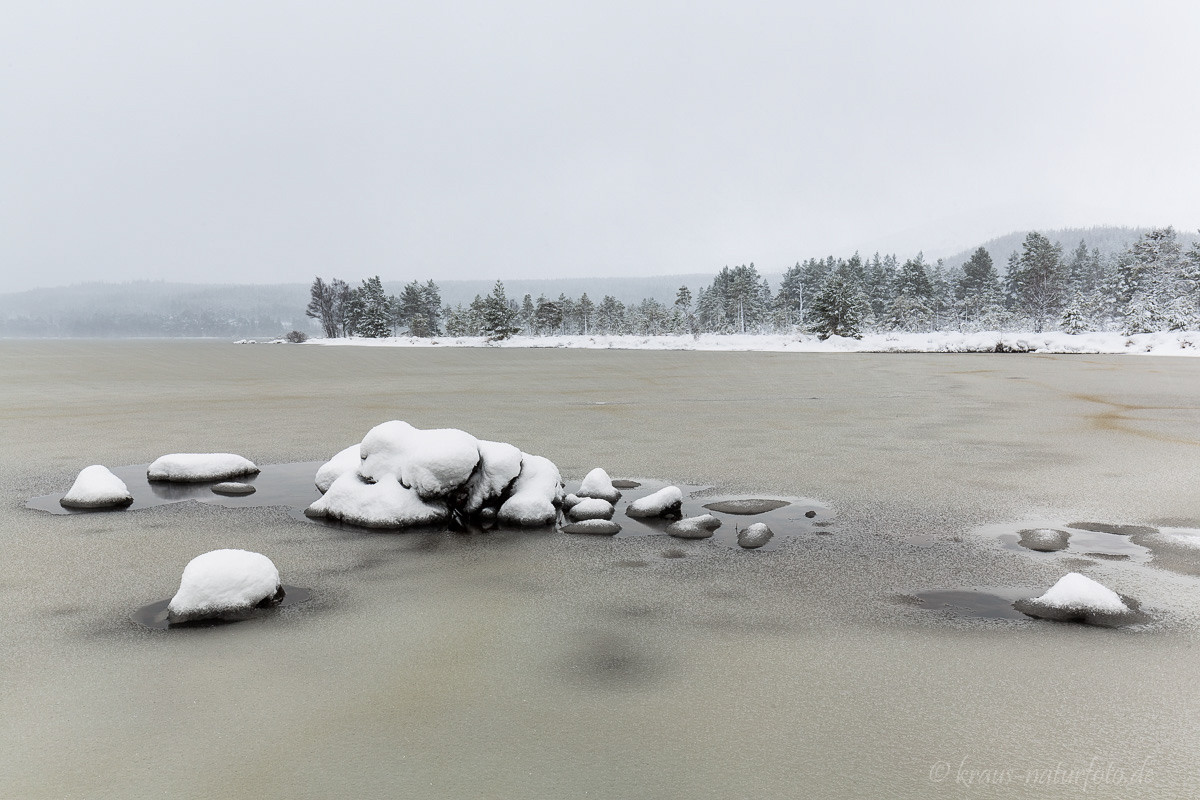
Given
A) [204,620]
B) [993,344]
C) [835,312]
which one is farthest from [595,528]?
[835,312]

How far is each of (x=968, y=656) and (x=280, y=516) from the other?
495 centimetres

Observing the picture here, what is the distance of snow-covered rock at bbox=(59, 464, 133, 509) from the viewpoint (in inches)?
246

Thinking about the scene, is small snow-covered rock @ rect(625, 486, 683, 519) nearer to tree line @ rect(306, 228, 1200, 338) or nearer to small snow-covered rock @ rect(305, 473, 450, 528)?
small snow-covered rock @ rect(305, 473, 450, 528)

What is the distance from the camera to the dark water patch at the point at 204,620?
3789 mm

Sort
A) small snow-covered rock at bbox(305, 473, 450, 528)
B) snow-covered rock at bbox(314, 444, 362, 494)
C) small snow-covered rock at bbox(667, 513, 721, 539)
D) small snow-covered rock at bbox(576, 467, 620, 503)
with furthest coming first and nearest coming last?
snow-covered rock at bbox(314, 444, 362, 494) < small snow-covered rock at bbox(576, 467, 620, 503) < small snow-covered rock at bbox(305, 473, 450, 528) < small snow-covered rock at bbox(667, 513, 721, 539)

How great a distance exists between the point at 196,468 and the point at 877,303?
101 meters

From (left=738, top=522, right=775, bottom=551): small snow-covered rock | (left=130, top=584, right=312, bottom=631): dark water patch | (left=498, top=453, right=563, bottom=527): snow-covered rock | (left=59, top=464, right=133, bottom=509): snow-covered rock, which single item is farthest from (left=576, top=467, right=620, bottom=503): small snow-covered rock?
(left=59, top=464, right=133, bottom=509): snow-covered rock

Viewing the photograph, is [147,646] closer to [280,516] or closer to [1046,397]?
[280,516]

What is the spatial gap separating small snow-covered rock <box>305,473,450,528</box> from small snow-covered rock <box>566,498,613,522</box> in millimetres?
1005

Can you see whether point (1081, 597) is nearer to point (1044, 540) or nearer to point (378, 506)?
point (1044, 540)

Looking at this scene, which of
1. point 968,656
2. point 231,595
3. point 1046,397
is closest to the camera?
point 968,656

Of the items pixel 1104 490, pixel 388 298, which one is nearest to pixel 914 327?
pixel 388 298

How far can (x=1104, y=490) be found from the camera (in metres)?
6.69

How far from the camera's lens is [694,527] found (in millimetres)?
5543
